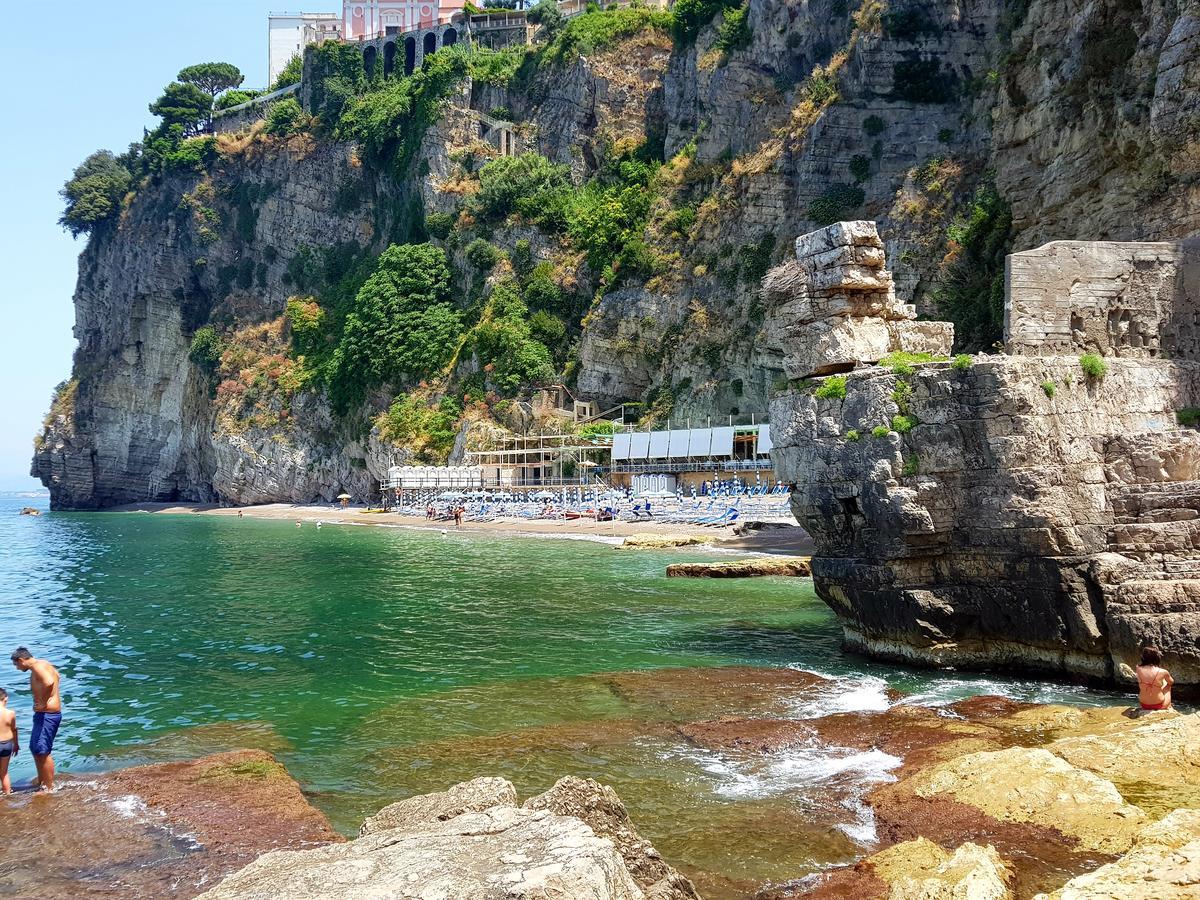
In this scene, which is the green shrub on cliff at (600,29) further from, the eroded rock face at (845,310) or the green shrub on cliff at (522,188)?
the eroded rock face at (845,310)

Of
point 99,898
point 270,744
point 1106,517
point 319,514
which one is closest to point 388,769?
point 270,744

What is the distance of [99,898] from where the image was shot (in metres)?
7.81

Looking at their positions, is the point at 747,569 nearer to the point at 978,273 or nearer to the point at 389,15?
the point at 978,273

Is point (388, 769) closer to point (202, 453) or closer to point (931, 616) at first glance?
point (931, 616)

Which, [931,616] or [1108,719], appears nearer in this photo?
[1108,719]

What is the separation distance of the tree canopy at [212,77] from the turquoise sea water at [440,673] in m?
82.0

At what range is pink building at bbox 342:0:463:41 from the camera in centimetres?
9206

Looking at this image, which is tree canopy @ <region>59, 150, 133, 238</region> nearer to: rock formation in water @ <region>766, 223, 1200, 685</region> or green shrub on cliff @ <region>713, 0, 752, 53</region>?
green shrub on cliff @ <region>713, 0, 752, 53</region>

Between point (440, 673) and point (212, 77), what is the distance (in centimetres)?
10315

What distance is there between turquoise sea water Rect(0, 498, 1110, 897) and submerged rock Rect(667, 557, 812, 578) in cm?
115

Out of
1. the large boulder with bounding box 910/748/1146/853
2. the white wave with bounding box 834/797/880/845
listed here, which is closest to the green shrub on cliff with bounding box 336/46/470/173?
the white wave with bounding box 834/797/880/845

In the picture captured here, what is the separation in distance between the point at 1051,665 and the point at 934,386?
14.6 feet

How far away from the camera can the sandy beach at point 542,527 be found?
120ft

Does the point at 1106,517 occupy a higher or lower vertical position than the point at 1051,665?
higher
